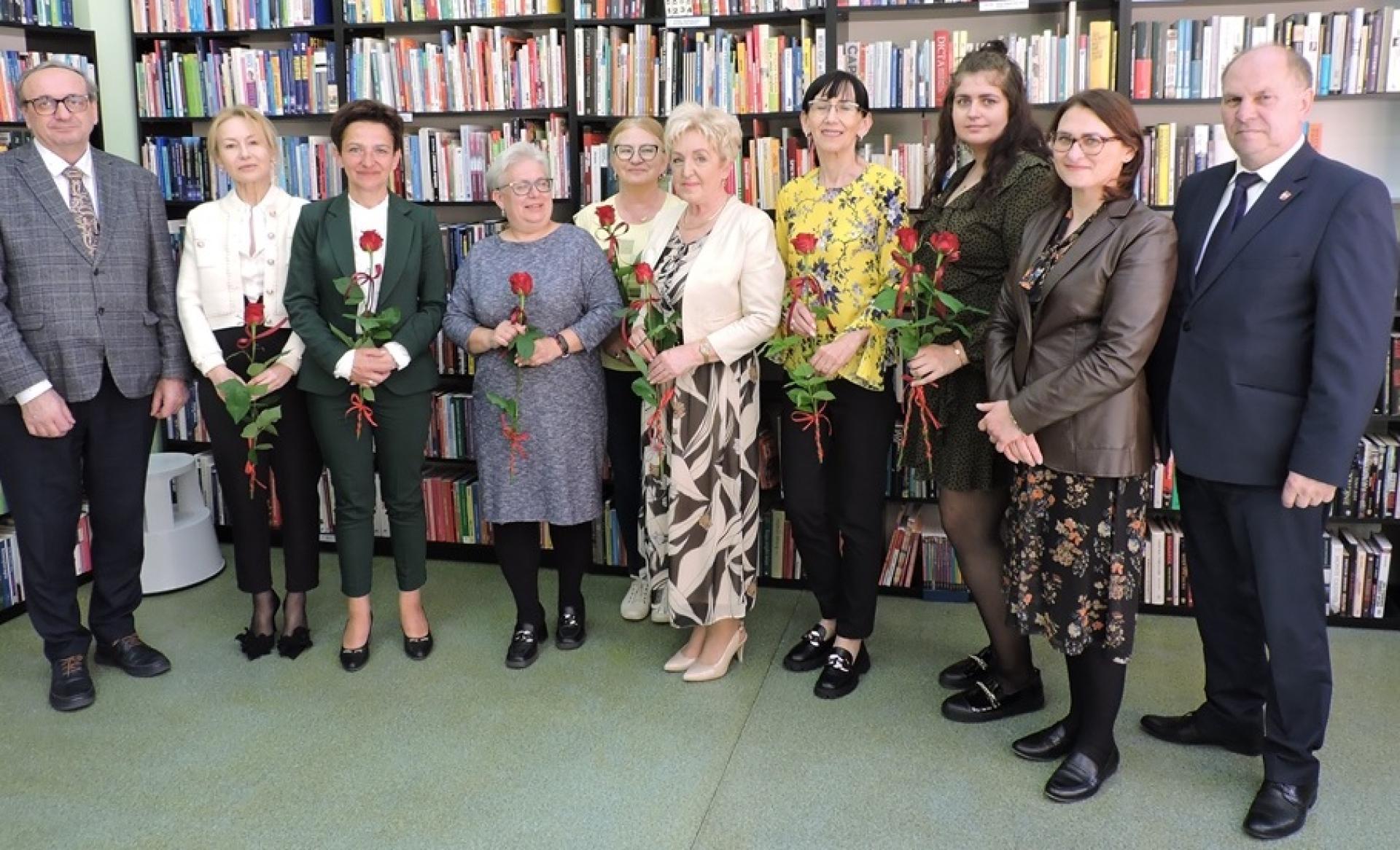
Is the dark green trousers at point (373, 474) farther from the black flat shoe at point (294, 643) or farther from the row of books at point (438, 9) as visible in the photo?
the row of books at point (438, 9)

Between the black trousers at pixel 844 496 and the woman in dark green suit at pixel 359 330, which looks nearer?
the black trousers at pixel 844 496

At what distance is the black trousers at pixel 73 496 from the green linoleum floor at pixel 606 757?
26 centimetres

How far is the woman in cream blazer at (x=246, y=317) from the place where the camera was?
3217 millimetres

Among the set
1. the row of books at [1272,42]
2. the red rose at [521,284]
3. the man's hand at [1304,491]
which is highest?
the row of books at [1272,42]

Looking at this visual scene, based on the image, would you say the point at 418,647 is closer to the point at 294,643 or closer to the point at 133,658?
the point at 294,643

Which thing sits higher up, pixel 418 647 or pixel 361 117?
pixel 361 117

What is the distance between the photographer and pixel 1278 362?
2.29 m

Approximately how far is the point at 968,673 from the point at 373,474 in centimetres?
188

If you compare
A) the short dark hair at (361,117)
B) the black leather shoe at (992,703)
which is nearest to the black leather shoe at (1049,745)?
the black leather shoe at (992,703)

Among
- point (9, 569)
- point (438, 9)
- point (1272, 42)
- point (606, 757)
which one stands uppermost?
point (438, 9)

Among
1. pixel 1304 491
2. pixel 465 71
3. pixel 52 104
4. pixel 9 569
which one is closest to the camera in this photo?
pixel 1304 491

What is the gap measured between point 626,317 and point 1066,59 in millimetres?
1773

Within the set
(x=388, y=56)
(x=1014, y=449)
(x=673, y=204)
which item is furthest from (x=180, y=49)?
(x=1014, y=449)

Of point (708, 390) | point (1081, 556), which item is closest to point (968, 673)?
point (1081, 556)
